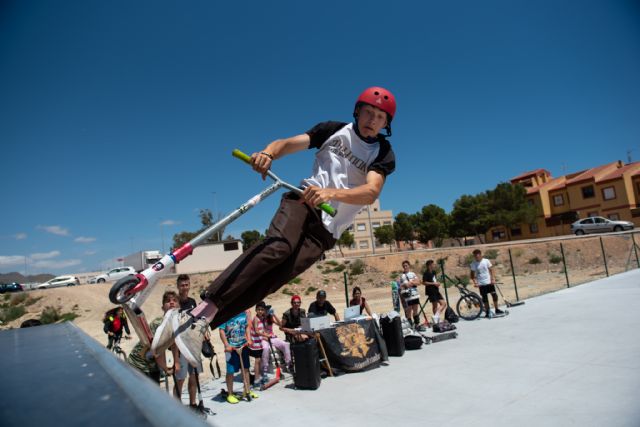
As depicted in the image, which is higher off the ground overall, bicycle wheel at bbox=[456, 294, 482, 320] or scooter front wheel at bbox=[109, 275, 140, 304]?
scooter front wheel at bbox=[109, 275, 140, 304]

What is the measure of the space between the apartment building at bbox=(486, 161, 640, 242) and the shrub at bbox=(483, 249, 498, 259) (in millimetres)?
20189

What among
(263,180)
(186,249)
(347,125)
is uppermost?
(347,125)

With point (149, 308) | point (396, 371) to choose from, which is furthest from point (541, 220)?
point (396, 371)

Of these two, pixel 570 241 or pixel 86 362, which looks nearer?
pixel 86 362

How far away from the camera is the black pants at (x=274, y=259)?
120 inches

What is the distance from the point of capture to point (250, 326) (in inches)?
312

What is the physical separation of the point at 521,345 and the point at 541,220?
5448cm

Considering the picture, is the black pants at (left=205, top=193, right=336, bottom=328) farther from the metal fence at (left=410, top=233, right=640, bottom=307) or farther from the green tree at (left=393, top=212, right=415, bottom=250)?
the green tree at (left=393, top=212, right=415, bottom=250)

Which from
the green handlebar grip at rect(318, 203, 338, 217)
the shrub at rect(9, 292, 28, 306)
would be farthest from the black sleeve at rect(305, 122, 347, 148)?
the shrub at rect(9, 292, 28, 306)

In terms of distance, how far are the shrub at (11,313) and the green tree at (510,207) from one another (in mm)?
53410

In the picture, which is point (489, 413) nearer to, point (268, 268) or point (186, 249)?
point (268, 268)

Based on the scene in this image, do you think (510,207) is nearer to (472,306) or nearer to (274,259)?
(472,306)

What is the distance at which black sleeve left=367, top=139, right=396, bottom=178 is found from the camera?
360cm

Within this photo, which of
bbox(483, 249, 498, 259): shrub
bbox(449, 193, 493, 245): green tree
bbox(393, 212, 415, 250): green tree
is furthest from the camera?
bbox(393, 212, 415, 250): green tree
